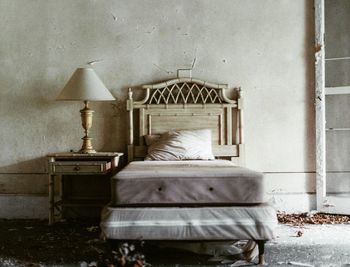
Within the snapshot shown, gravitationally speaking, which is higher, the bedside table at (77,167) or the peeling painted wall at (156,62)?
the peeling painted wall at (156,62)

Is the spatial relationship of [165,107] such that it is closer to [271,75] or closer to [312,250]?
[271,75]

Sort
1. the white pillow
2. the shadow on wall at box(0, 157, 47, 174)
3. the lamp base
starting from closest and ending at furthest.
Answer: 1. the white pillow
2. the lamp base
3. the shadow on wall at box(0, 157, 47, 174)

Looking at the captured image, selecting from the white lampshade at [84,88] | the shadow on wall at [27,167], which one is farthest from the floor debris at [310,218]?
the shadow on wall at [27,167]

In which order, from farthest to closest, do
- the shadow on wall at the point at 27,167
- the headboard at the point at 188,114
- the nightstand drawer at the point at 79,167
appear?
the shadow on wall at the point at 27,167, the headboard at the point at 188,114, the nightstand drawer at the point at 79,167

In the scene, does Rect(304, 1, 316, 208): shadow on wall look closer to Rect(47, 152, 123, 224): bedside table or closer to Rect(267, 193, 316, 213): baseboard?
Rect(267, 193, 316, 213): baseboard

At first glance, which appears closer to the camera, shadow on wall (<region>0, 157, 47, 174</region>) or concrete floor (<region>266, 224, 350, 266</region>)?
concrete floor (<region>266, 224, 350, 266</region>)

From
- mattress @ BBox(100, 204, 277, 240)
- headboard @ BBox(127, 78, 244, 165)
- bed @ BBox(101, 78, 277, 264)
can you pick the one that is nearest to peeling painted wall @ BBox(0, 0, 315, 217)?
headboard @ BBox(127, 78, 244, 165)

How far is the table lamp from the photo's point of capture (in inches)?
184

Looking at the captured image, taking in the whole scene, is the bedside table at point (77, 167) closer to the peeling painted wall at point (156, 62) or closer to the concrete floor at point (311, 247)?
the peeling painted wall at point (156, 62)

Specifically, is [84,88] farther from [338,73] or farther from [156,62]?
[338,73]

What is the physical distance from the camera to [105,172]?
4531 mm

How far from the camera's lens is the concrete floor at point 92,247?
342 centimetres

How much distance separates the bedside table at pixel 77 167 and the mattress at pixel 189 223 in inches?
51.6

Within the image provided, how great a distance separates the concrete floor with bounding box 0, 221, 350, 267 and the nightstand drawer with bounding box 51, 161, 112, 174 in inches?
23.3
